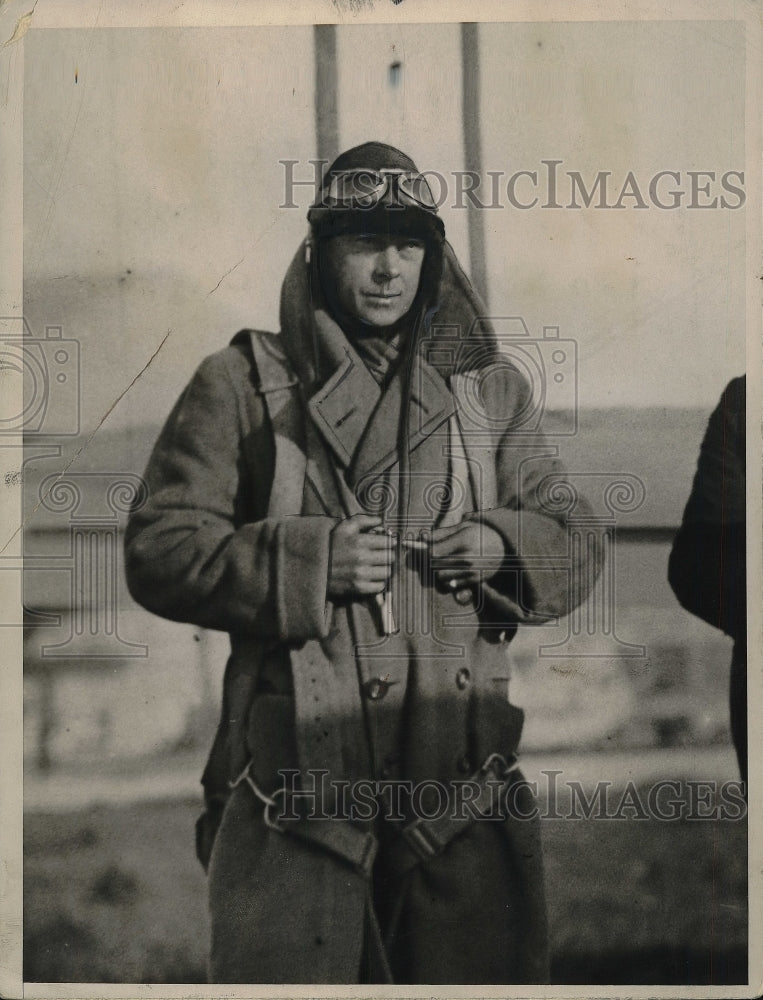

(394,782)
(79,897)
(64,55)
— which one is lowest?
(79,897)

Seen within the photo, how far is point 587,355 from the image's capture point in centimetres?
342

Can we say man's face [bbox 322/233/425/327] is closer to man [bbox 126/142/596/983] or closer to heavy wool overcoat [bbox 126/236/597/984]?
man [bbox 126/142/596/983]

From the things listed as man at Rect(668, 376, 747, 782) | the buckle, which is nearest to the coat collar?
man at Rect(668, 376, 747, 782)

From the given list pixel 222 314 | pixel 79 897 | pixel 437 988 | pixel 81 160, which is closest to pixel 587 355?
pixel 222 314

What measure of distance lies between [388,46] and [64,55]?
95 cm

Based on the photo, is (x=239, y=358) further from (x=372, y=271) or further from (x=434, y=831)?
(x=434, y=831)

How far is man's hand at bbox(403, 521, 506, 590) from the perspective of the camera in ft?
11.0

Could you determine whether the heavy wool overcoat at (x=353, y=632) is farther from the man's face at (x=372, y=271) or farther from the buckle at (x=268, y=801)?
the man's face at (x=372, y=271)

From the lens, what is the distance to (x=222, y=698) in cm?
335

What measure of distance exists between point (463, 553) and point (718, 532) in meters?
0.74

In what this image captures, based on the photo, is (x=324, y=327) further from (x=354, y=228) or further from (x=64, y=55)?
(x=64, y=55)

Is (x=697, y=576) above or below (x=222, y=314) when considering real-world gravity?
below

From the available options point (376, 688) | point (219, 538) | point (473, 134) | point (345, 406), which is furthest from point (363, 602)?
point (473, 134)

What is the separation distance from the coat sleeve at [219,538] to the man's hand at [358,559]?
0.03 m
